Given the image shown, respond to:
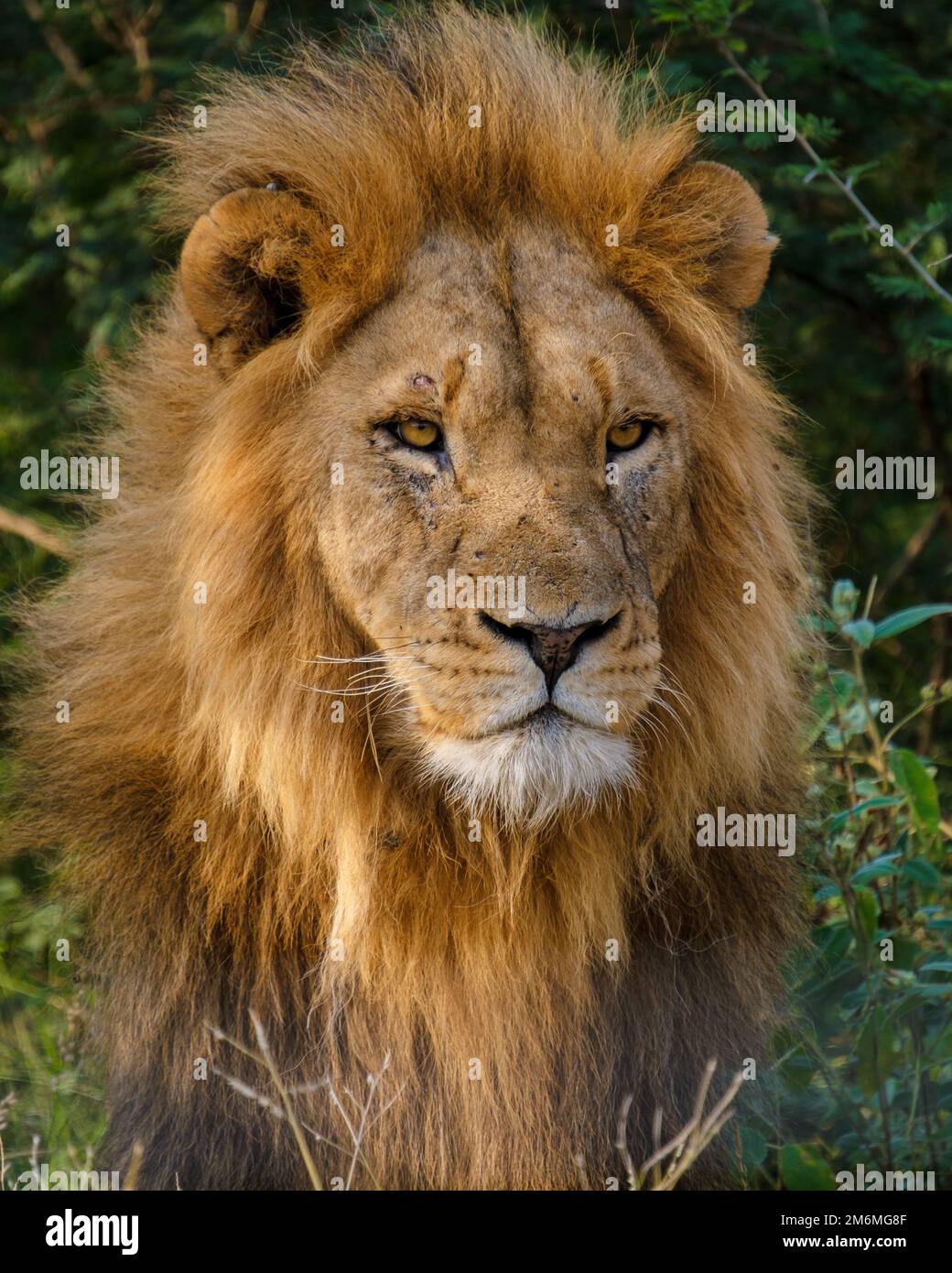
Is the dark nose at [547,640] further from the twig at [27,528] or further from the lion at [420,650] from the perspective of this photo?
the twig at [27,528]

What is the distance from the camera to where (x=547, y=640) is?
2.57 meters

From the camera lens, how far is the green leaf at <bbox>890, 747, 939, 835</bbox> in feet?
12.0

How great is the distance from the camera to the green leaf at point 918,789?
364 cm

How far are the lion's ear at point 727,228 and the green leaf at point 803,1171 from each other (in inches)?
66.3

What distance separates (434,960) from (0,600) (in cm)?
308

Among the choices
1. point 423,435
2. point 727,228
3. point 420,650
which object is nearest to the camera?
point 420,650

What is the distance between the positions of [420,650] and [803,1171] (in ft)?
4.53

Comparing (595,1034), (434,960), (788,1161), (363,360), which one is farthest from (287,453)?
(788,1161)

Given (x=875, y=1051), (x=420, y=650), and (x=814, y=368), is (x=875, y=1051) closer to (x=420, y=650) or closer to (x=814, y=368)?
(x=420, y=650)

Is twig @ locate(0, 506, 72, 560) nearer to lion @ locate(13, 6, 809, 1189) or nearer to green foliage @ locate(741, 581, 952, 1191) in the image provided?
lion @ locate(13, 6, 809, 1189)

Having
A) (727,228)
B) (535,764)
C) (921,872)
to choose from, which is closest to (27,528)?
(727,228)

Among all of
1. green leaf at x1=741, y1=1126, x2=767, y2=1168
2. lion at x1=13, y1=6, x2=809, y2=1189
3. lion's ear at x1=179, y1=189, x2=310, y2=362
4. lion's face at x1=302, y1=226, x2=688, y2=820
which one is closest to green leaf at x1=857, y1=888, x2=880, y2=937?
lion at x1=13, y1=6, x2=809, y2=1189

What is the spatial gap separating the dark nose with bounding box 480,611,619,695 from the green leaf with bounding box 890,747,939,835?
1.33 m

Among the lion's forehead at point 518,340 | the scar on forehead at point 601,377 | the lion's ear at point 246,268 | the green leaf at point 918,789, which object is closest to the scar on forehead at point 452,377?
the lion's forehead at point 518,340
